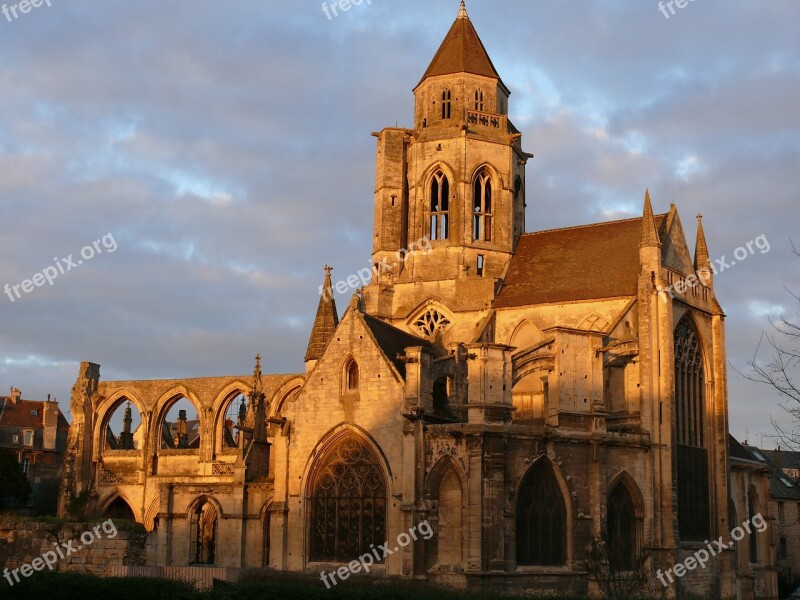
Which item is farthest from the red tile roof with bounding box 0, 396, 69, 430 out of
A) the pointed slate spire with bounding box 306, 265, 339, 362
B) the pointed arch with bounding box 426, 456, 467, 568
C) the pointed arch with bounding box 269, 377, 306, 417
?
the pointed arch with bounding box 426, 456, 467, 568

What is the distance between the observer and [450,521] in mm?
26562

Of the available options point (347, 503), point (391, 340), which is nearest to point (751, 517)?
point (391, 340)

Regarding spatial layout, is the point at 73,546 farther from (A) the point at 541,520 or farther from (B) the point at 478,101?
(B) the point at 478,101

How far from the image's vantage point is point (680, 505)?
3155cm

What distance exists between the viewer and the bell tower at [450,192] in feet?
119

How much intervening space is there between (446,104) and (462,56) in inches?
76.0

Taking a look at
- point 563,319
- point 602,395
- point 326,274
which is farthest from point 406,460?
point 326,274

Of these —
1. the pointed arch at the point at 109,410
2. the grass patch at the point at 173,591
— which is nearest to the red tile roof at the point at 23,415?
the pointed arch at the point at 109,410

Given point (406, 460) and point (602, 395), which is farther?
point (602, 395)

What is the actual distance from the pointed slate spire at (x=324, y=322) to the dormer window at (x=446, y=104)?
675 cm

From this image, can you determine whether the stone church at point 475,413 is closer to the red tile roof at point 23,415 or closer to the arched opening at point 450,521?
the arched opening at point 450,521

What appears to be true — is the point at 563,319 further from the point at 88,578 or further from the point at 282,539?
the point at 88,578

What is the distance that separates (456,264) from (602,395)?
818cm

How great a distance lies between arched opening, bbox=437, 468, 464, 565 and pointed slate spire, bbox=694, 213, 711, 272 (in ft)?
44.1
